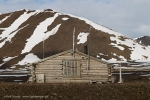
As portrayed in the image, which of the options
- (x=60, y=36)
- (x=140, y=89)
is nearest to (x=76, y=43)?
(x=60, y=36)

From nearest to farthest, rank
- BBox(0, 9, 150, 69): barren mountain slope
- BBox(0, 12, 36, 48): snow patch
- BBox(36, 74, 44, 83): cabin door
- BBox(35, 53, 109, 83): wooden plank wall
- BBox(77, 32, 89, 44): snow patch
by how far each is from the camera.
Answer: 1. BBox(35, 53, 109, 83): wooden plank wall
2. BBox(36, 74, 44, 83): cabin door
3. BBox(0, 9, 150, 69): barren mountain slope
4. BBox(77, 32, 89, 44): snow patch
5. BBox(0, 12, 36, 48): snow patch

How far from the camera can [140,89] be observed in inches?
997

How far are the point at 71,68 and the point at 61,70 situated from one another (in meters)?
1.43

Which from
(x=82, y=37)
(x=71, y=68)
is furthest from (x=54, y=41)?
(x=71, y=68)

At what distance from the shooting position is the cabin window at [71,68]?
42.4 metres

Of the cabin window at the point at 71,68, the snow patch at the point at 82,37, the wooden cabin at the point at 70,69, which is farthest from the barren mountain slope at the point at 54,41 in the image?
the cabin window at the point at 71,68

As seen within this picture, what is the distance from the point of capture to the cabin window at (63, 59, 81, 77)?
42375 millimetres

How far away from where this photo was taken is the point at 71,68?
140 ft

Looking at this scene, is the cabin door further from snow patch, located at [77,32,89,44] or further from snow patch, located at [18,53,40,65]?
snow patch, located at [77,32,89,44]

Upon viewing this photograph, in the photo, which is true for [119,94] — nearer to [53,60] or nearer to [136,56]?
[53,60]

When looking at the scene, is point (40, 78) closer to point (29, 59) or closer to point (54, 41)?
point (29, 59)

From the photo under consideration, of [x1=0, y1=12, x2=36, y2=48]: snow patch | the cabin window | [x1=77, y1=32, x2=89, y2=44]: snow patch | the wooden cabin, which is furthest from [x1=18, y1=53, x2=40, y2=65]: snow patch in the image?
the cabin window

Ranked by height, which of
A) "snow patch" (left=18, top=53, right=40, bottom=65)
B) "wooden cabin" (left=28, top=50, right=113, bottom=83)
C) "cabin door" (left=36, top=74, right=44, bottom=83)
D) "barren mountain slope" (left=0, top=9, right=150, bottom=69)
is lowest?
"cabin door" (left=36, top=74, right=44, bottom=83)

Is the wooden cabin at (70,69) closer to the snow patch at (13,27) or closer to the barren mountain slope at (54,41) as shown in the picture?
the barren mountain slope at (54,41)
